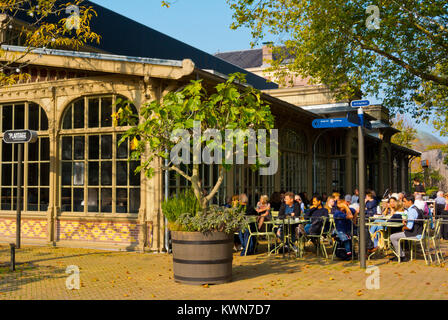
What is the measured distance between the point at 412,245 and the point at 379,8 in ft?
25.1

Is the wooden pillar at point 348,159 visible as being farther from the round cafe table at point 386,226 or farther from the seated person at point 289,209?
the seated person at point 289,209

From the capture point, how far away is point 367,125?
980 cm

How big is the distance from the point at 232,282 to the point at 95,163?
5805 mm

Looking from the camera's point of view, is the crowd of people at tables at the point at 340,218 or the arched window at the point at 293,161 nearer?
the crowd of people at tables at the point at 340,218

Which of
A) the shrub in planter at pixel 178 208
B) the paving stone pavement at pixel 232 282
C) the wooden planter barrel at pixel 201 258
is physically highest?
the shrub in planter at pixel 178 208

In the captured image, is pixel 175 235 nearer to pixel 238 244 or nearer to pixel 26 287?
pixel 26 287

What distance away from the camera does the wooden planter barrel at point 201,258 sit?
801cm

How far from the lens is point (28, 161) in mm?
13938

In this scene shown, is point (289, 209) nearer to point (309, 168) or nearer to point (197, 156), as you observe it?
point (197, 156)

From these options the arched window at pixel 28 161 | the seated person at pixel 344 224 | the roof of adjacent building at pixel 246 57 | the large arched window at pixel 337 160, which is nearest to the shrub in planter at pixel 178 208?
the seated person at pixel 344 224

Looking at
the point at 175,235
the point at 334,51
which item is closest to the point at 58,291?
the point at 175,235

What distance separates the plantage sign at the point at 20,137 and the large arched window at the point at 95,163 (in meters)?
1.39

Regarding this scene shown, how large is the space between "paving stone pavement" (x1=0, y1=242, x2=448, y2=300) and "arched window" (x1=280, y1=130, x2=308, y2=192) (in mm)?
6513

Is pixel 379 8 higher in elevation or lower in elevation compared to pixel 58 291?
higher
